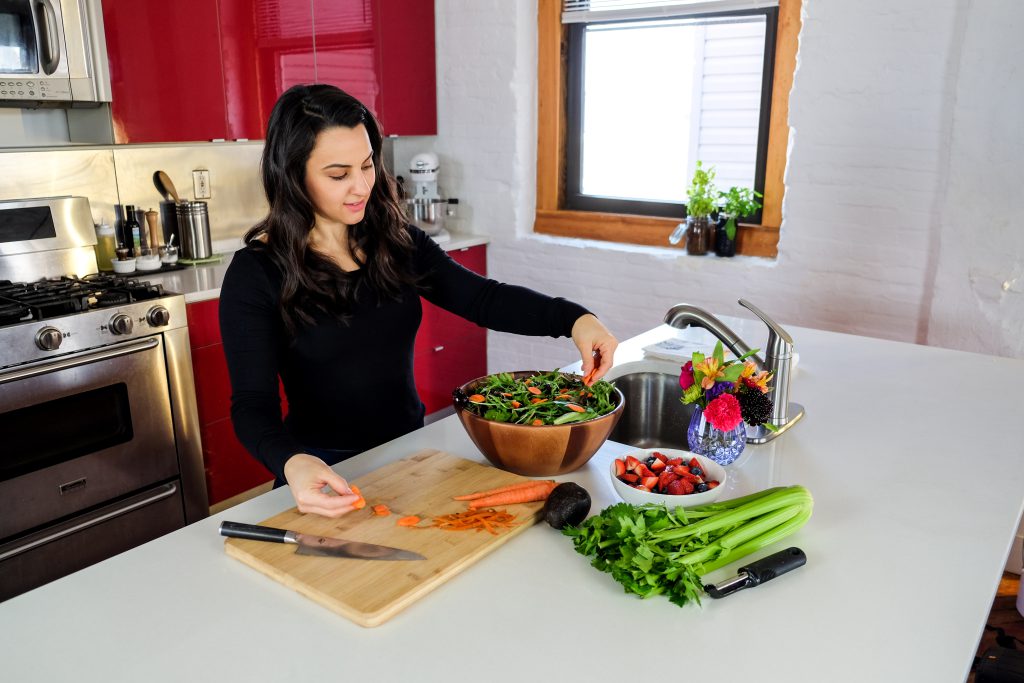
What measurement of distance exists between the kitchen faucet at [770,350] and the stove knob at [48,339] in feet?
5.75

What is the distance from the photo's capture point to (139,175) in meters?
3.25

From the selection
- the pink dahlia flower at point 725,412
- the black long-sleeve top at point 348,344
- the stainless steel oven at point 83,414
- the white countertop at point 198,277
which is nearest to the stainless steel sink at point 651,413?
the black long-sleeve top at point 348,344

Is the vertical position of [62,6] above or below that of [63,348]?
above

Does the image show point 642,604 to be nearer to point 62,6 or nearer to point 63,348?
point 63,348

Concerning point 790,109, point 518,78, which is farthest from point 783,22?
point 518,78

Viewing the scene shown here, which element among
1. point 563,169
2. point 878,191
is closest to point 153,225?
point 563,169

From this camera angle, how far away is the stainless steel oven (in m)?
2.34

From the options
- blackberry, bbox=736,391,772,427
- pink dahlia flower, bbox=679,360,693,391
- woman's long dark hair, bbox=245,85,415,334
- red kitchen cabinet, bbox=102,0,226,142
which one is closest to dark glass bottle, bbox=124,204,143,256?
red kitchen cabinet, bbox=102,0,226,142

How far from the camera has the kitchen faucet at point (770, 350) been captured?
5.45 ft

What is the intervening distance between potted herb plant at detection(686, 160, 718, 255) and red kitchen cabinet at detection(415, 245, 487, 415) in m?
1.11

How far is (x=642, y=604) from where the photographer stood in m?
1.09

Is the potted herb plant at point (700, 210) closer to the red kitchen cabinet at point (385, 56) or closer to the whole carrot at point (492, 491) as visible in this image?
the red kitchen cabinet at point (385, 56)

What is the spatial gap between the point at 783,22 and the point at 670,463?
2495mm

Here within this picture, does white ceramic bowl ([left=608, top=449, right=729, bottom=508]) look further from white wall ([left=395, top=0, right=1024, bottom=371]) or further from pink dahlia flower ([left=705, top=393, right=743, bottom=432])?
white wall ([left=395, top=0, right=1024, bottom=371])
